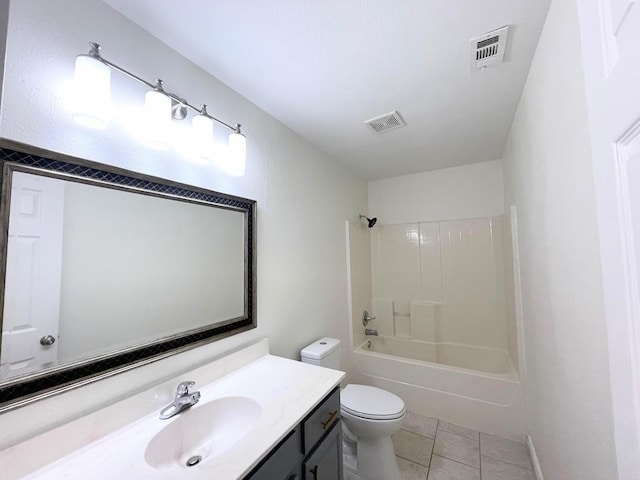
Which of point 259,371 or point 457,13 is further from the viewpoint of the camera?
point 259,371

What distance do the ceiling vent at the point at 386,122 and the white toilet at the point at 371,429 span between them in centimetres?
168

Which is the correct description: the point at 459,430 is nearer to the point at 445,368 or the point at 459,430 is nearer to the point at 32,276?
the point at 445,368

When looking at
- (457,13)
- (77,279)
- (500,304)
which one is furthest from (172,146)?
(500,304)

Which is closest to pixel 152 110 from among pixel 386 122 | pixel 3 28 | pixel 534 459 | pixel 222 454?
pixel 3 28

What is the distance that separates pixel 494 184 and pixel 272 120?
7.58 ft

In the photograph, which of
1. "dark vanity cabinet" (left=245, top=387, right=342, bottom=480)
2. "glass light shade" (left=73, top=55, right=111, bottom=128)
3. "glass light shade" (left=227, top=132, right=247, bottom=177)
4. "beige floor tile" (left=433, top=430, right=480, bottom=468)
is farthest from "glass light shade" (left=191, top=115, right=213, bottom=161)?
"beige floor tile" (left=433, top=430, right=480, bottom=468)

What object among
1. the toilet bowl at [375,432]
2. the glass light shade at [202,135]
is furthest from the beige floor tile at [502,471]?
the glass light shade at [202,135]

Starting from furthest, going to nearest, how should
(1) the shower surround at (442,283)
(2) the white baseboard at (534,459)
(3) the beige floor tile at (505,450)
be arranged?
1. (1) the shower surround at (442,283)
2. (3) the beige floor tile at (505,450)
3. (2) the white baseboard at (534,459)

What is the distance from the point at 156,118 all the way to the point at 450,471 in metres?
2.58

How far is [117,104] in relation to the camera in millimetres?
975

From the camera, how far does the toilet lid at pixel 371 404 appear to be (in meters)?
1.57

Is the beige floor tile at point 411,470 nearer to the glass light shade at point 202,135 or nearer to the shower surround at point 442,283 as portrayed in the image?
the shower surround at point 442,283

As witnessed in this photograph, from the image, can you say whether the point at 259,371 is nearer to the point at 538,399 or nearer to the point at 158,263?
the point at 158,263

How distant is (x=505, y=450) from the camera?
1.83 metres
